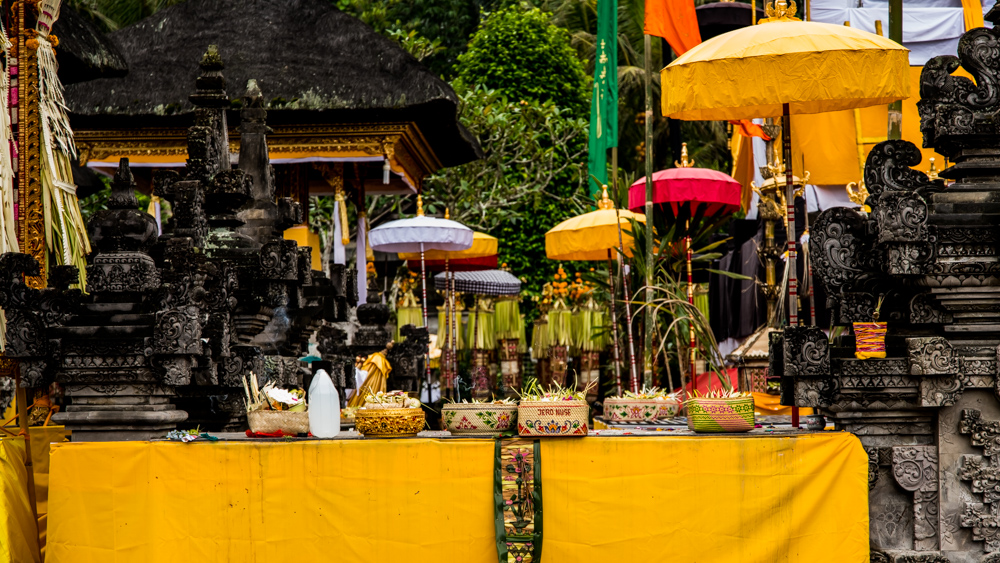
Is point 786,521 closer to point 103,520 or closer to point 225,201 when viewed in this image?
point 103,520

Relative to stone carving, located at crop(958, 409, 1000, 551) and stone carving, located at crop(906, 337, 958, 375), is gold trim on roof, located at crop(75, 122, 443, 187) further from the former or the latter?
stone carving, located at crop(958, 409, 1000, 551)

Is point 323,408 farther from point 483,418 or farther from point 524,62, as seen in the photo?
point 524,62

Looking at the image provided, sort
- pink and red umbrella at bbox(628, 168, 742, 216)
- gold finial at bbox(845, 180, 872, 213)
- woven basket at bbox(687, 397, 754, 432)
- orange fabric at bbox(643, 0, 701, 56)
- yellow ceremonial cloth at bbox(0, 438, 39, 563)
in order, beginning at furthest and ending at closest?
pink and red umbrella at bbox(628, 168, 742, 216) → gold finial at bbox(845, 180, 872, 213) → orange fabric at bbox(643, 0, 701, 56) → yellow ceremonial cloth at bbox(0, 438, 39, 563) → woven basket at bbox(687, 397, 754, 432)

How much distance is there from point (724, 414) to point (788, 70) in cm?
180

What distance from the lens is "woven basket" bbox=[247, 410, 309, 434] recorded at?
18.2 feet

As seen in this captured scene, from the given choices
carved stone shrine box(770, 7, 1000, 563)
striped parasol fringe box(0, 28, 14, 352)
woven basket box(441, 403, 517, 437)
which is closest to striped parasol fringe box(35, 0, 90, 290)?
striped parasol fringe box(0, 28, 14, 352)

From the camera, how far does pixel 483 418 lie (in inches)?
209

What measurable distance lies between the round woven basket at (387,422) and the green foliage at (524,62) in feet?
53.6

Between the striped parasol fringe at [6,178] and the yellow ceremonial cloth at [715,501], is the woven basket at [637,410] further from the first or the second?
the striped parasol fringe at [6,178]

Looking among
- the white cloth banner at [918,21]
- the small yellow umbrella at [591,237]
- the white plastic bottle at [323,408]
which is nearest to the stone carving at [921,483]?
the white plastic bottle at [323,408]

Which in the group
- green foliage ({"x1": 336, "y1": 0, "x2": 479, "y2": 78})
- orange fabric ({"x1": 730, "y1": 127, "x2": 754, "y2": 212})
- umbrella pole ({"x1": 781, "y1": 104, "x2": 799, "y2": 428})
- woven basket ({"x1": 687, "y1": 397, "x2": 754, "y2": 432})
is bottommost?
woven basket ({"x1": 687, "y1": 397, "x2": 754, "y2": 432})

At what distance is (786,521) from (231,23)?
11244 millimetres

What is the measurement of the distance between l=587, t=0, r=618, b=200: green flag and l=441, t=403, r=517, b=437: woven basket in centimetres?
491

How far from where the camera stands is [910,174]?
546cm
